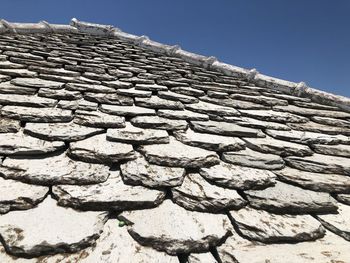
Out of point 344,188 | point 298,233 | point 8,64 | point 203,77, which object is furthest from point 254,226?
point 8,64

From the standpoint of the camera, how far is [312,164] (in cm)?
173

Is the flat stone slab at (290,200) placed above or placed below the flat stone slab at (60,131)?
below

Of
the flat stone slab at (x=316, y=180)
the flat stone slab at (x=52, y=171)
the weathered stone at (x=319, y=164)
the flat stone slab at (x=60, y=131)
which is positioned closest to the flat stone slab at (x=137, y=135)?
the flat stone slab at (x=60, y=131)

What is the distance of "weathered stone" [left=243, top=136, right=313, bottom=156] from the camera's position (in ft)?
5.95

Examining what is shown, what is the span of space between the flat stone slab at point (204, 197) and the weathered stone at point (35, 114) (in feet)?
3.19

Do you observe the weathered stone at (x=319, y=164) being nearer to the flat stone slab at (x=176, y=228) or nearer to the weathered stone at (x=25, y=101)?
the flat stone slab at (x=176, y=228)

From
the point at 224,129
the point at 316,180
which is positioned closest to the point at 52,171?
the point at 224,129

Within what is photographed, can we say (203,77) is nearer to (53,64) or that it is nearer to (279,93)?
(279,93)

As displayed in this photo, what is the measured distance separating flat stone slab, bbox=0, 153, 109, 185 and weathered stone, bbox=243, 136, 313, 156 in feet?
3.58

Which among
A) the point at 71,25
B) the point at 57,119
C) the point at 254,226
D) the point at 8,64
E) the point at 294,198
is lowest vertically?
the point at 254,226

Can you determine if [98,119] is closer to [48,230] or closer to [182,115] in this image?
[182,115]

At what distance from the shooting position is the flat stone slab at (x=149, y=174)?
1.30 m

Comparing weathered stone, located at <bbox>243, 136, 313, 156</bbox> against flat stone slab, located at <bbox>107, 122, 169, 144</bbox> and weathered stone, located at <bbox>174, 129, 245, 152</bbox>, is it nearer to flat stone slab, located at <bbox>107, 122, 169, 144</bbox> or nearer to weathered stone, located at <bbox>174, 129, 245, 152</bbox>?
weathered stone, located at <bbox>174, 129, 245, 152</bbox>

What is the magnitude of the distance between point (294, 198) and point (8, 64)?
274 cm
